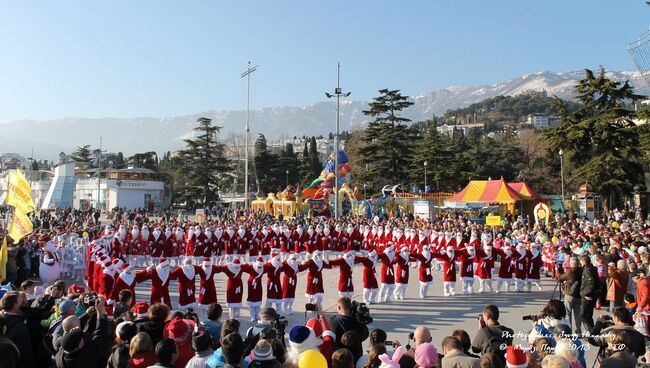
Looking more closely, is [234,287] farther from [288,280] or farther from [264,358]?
[264,358]

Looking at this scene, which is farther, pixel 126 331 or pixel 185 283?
pixel 185 283

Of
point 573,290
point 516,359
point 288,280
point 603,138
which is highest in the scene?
point 603,138

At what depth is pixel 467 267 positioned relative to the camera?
14.0 meters

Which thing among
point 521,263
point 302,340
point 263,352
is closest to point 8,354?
point 263,352


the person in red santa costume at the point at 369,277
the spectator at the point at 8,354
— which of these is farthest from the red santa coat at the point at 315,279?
the spectator at the point at 8,354

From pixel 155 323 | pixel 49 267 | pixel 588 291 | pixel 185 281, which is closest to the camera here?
pixel 155 323

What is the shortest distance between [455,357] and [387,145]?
153 feet

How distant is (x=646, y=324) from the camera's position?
810cm

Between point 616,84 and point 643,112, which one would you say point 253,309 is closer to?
point 643,112

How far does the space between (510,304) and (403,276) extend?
2783 mm

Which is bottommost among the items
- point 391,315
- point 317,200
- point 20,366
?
point 391,315

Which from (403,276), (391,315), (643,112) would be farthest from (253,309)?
(643,112)

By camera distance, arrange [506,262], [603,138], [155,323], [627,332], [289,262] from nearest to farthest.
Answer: [155,323] → [627,332] → [289,262] → [506,262] → [603,138]

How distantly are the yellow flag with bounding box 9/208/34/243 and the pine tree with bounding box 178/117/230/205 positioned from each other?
156 feet
